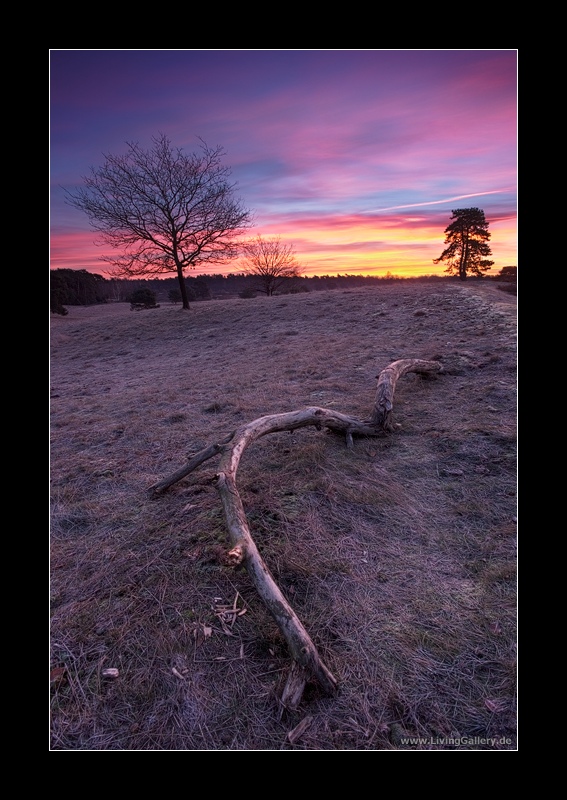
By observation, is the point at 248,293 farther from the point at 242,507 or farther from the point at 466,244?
the point at 242,507

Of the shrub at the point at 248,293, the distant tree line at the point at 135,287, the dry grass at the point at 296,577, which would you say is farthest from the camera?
the shrub at the point at 248,293

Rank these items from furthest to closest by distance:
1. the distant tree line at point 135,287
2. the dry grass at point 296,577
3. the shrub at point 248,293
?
the shrub at point 248,293, the distant tree line at point 135,287, the dry grass at point 296,577

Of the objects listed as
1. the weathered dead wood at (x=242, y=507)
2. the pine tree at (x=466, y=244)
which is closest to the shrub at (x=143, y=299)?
the pine tree at (x=466, y=244)

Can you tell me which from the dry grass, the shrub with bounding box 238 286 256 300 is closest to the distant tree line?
the shrub with bounding box 238 286 256 300

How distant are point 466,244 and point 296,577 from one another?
24056 mm

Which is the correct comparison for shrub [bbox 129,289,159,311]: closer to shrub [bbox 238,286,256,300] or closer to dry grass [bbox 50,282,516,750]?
shrub [bbox 238,286,256,300]

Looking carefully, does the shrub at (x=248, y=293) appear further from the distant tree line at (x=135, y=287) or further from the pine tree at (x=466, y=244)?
the pine tree at (x=466, y=244)

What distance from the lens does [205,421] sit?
5.46m

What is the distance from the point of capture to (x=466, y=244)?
22.0 m

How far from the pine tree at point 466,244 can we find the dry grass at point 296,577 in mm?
18759

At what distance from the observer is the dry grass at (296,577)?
1.76m

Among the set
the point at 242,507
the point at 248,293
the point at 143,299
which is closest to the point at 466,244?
the point at 248,293
